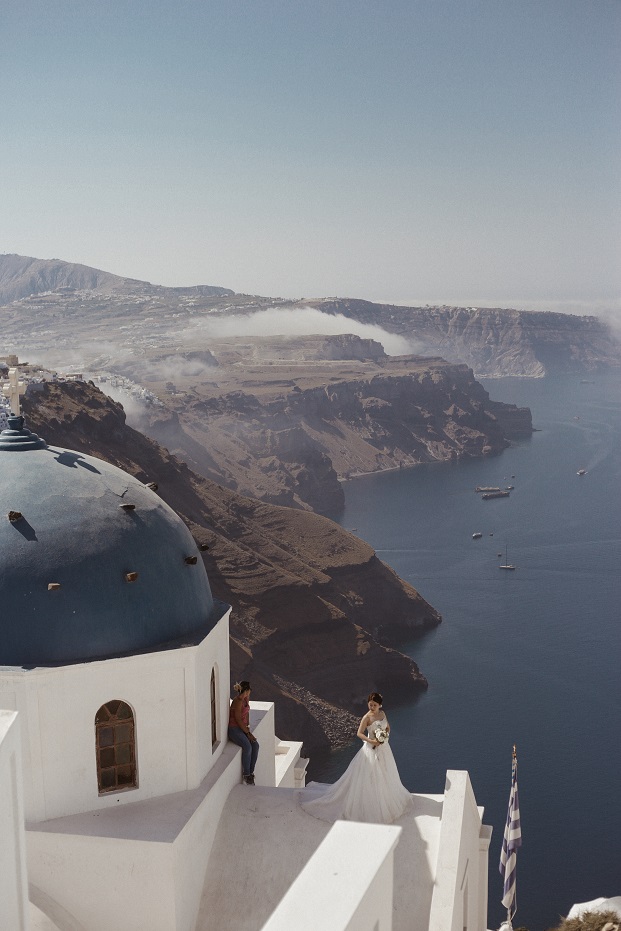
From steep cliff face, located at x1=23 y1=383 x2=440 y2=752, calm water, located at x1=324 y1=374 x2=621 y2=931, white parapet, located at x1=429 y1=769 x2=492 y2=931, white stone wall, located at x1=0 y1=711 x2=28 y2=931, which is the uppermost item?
white stone wall, located at x1=0 y1=711 x2=28 y2=931

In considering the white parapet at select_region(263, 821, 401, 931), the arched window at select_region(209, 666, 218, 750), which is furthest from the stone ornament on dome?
the white parapet at select_region(263, 821, 401, 931)

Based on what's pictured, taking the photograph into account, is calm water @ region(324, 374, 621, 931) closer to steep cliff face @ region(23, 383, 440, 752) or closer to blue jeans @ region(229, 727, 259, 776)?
steep cliff face @ region(23, 383, 440, 752)

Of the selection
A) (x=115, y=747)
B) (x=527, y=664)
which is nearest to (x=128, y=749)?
(x=115, y=747)

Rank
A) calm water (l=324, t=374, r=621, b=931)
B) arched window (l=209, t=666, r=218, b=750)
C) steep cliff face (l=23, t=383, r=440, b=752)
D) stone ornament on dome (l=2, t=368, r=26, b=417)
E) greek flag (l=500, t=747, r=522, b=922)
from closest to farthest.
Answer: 1. stone ornament on dome (l=2, t=368, r=26, b=417)
2. arched window (l=209, t=666, r=218, b=750)
3. greek flag (l=500, t=747, r=522, b=922)
4. calm water (l=324, t=374, r=621, b=931)
5. steep cliff face (l=23, t=383, r=440, b=752)

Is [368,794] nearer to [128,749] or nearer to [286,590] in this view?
[128,749]

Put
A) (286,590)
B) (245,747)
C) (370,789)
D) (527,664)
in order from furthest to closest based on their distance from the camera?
(527,664) < (286,590) < (245,747) < (370,789)

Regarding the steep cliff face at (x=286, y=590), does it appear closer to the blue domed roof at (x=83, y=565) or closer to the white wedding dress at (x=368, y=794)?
the blue domed roof at (x=83, y=565)
